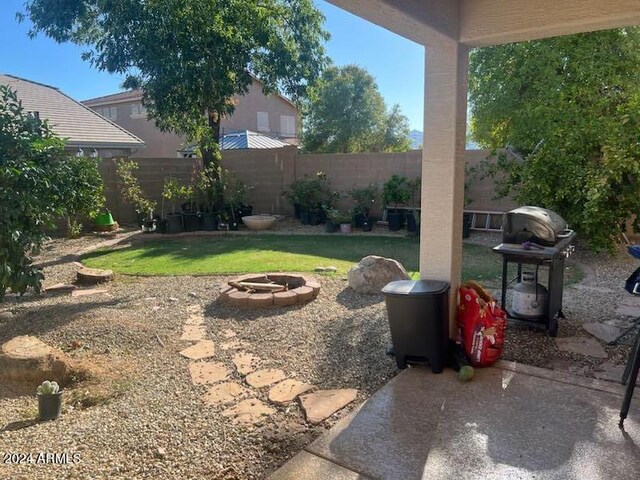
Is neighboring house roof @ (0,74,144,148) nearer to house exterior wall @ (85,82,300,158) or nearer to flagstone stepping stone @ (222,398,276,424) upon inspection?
house exterior wall @ (85,82,300,158)

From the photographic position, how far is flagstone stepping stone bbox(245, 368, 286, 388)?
122 inches

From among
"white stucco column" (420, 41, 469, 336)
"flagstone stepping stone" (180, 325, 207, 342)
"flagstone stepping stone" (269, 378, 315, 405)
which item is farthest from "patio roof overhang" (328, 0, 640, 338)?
"flagstone stepping stone" (180, 325, 207, 342)

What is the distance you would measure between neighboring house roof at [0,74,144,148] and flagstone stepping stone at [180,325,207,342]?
1104cm

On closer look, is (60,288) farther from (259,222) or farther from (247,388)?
(259,222)

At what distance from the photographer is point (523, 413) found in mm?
2541

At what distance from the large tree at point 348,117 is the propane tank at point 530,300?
18.6 m

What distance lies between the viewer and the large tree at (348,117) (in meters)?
22.3

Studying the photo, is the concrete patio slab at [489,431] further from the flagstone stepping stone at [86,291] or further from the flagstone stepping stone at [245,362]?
the flagstone stepping stone at [86,291]

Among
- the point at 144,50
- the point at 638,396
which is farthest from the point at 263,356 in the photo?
the point at 144,50

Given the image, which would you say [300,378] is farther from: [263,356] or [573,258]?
[573,258]

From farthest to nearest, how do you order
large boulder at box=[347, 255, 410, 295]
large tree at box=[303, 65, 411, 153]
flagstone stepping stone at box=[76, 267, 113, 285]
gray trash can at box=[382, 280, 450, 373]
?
large tree at box=[303, 65, 411, 153] → flagstone stepping stone at box=[76, 267, 113, 285] → large boulder at box=[347, 255, 410, 295] → gray trash can at box=[382, 280, 450, 373]

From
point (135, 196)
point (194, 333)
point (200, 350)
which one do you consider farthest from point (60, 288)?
point (135, 196)

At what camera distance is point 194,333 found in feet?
13.5

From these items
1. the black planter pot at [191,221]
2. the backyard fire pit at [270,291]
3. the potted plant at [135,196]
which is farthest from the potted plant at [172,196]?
the backyard fire pit at [270,291]
